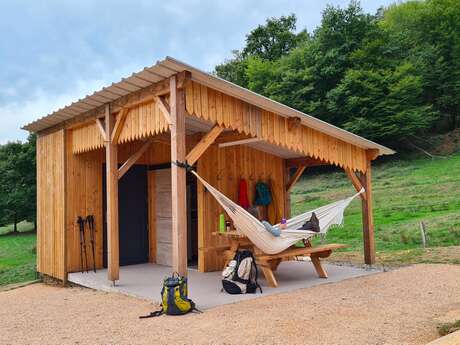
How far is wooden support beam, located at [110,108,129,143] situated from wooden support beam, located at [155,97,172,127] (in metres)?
0.74

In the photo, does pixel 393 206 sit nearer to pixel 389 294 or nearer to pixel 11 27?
pixel 389 294

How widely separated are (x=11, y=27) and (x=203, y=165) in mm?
7410

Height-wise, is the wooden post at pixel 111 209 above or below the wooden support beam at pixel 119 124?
below

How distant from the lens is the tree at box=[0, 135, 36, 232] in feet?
51.8

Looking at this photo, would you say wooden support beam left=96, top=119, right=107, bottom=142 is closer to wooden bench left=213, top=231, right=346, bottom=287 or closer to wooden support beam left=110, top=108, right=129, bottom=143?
wooden support beam left=110, top=108, right=129, bottom=143

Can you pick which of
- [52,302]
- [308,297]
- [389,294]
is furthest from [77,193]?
[389,294]

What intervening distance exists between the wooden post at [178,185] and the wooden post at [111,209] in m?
1.34

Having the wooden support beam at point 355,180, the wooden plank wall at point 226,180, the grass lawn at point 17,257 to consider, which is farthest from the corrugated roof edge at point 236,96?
the grass lawn at point 17,257

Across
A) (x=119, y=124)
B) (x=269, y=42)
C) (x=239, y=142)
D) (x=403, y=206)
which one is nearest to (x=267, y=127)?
(x=239, y=142)

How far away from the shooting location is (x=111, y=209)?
520 centimetres

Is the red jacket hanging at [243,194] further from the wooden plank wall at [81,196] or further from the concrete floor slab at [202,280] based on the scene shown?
the wooden plank wall at [81,196]

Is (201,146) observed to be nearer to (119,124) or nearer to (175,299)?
(119,124)

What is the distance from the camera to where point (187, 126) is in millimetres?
6062

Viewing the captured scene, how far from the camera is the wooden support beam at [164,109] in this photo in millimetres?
4279
